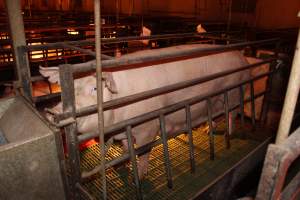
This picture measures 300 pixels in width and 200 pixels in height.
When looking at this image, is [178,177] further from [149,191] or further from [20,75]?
[20,75]

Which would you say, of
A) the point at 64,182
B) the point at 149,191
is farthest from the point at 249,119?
the point at 64,182

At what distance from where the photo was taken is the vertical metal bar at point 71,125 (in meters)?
1.81

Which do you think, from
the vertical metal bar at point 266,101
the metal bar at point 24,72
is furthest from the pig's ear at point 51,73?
the vertical metal bar at point 266,101

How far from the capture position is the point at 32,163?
165 centimetres

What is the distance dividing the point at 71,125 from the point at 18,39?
45.8 inches

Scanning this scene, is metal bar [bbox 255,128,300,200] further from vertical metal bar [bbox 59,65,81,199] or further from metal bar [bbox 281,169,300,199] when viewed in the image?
vertical metal bar [bbox 59,65,81,199]

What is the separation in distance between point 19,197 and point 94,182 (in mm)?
1474

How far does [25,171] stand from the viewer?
1632 mm

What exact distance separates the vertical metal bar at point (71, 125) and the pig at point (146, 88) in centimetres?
37

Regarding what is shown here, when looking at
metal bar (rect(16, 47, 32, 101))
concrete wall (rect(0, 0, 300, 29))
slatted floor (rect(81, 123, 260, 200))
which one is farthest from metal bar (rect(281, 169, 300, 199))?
concrete wall (rect(0, 0, 300, 29))

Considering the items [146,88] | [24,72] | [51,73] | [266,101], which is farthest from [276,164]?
[266,101]

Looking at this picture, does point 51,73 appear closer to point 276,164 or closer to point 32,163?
point 32,163

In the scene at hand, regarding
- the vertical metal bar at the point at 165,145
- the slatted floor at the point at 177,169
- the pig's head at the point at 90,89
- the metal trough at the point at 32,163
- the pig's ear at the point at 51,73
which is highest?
the pig's ear at the point at 51,73

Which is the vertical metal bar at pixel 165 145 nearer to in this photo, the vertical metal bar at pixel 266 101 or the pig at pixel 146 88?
the pig at pixel 146 88
